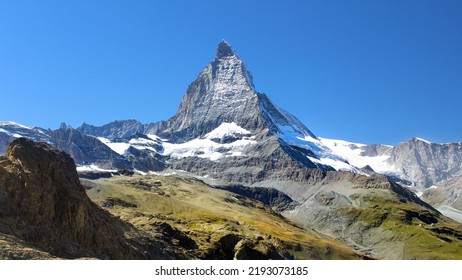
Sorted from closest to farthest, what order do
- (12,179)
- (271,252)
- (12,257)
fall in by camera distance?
(12,257) < (12,179) < (271,252)

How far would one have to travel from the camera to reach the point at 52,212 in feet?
244

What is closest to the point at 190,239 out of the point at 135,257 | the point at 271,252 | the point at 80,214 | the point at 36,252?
the point at 271,252

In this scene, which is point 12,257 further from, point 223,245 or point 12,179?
point 223,245

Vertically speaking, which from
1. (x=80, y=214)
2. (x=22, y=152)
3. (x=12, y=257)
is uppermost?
(x=22, y=152)

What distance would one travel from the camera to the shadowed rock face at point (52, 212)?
66.3 meters

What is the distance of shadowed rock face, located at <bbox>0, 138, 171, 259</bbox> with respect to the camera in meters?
66.3

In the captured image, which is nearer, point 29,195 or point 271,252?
point 29,195

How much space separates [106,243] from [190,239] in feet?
137

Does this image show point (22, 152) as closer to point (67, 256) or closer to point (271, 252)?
point (67, 256)

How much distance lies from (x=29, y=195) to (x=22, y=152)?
38.3 ft

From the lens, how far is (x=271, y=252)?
395 feet

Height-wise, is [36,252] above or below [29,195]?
below
